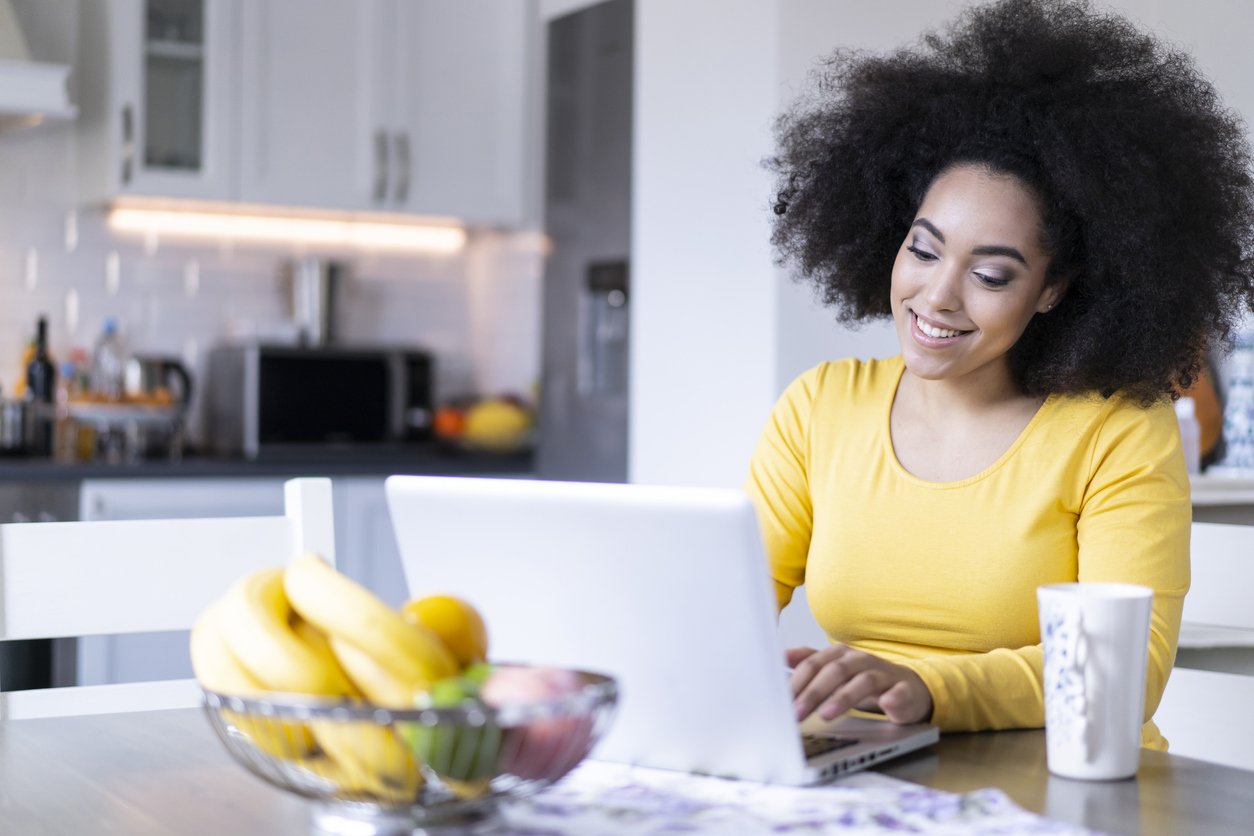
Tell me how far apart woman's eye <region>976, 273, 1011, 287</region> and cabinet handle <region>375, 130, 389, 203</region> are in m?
2.66

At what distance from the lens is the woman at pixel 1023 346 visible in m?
1.49

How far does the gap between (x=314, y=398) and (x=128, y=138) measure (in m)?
0.77

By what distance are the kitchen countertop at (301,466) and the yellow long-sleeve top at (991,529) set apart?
2097 mm

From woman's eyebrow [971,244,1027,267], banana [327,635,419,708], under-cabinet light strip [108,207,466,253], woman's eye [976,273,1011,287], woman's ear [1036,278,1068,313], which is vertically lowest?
banana [327,635,419,708]

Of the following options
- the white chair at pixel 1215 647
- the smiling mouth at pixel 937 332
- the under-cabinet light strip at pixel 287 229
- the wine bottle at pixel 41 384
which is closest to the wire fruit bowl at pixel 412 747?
the smiling mouth at pixel 937 332

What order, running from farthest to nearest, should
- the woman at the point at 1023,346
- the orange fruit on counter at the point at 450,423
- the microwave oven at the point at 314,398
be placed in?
→ the orange fruit on counter at the point at 450,423 < the microwave oven at the point at 314,398 < the woman at the point at 1023,346

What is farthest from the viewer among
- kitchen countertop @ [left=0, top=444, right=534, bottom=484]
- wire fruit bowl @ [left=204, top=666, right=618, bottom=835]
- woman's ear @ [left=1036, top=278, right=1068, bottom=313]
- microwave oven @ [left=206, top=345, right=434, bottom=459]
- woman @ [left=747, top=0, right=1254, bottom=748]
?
microwave oven @ [left=206, top=345, right=434, bottom=459]

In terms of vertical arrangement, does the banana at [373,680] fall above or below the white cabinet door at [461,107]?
below

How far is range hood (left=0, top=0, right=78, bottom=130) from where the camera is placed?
11.0 feet

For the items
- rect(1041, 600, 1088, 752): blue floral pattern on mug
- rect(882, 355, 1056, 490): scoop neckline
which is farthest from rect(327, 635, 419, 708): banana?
rect(882, 355, 1056, 490): scoop neckline

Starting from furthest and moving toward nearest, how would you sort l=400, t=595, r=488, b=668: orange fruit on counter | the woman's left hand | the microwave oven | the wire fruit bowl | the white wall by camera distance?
the microwave oven → the white wall → the woman's left hand → l=400, t=595, r=488, b=668: orange fruit on counter → the wire fruit bowl

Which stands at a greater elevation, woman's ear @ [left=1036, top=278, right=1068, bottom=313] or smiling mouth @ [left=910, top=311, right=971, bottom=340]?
woman's ear @ [left=1036, top=278, right=1068, bottom=313]

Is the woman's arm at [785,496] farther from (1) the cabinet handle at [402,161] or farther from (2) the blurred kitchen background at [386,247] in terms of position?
(1) the cabinet handle at [402,161]

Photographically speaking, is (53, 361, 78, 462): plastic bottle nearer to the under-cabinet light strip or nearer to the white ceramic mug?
the under-cabinet light strip
